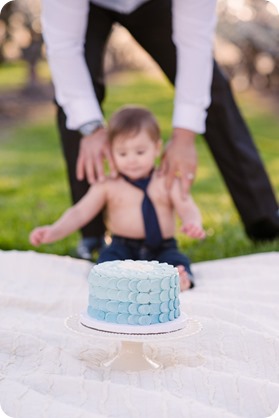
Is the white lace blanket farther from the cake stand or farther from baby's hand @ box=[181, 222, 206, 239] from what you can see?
baby's hand @ box=[181, 222, 206, 239]

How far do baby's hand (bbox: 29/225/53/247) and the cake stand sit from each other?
0.95 metres

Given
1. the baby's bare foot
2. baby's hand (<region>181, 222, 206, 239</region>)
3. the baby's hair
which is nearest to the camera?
the baby's bare foot

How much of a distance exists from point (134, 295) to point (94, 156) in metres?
1.24

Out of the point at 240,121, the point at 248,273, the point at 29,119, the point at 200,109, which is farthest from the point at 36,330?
the point at 29,119

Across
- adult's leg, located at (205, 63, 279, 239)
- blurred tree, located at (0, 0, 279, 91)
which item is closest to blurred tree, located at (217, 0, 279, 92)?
blurred tree, located at (0, 0, 279, 91)

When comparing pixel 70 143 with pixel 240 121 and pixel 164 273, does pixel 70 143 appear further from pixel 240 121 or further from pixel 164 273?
pixel 164 273

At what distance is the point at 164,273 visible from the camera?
6.46ft

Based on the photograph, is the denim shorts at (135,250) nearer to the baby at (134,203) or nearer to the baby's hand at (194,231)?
the baby at (134,203)

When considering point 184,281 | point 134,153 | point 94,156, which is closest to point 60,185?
point 94,156

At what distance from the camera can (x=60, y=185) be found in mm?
5664

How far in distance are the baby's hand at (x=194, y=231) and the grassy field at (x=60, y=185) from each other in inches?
20.4

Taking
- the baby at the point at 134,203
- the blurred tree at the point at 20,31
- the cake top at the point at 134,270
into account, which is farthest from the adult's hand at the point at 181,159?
the blurred tree at the point at 20,31

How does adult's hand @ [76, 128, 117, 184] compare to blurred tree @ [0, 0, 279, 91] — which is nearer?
adult's hand @ [76, 128, 117, 184]

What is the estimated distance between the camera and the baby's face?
3.00 meters
